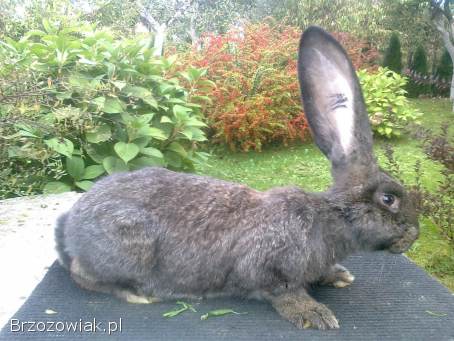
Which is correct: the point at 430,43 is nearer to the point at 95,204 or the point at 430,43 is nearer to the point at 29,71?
the point at 29,71

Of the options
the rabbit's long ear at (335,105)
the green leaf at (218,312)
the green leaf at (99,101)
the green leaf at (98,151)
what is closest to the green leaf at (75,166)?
the green leaf at (98,151)

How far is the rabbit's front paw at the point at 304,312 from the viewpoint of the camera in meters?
1.92

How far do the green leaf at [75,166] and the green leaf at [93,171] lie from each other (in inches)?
1.8

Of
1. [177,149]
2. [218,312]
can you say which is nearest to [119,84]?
[177,149]

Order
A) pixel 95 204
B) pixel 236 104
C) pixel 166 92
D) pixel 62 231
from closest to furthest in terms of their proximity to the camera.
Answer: pixel 95 204
pixel 62 231
pixel 166 92
pixel 236 104

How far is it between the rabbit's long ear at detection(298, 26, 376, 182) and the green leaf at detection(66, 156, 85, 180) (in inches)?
98.4

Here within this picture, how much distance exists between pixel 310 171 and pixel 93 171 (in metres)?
3.42

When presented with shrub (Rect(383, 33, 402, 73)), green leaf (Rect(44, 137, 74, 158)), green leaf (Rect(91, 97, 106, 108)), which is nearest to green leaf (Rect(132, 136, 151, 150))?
green leaf (Rect(91, 97, 106, 108))

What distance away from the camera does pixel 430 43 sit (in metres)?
17.2

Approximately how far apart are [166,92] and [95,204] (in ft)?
8.52

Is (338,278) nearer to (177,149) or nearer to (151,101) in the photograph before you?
(151,101)

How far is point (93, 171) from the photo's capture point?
13.4 ft

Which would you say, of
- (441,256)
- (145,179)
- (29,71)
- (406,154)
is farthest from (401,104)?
(145,179)

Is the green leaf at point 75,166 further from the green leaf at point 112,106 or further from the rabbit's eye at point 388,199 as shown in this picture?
the rabbit's eye at point 388,199
